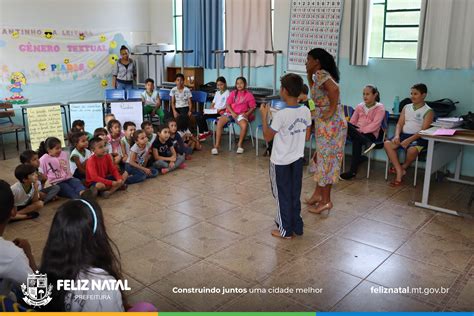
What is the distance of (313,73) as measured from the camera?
11.8 feet

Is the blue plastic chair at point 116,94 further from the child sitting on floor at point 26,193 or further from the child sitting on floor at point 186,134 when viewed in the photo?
the child sitting on floor at point 26,193

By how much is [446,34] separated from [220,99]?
→ 312 cm

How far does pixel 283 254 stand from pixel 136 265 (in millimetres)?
1028

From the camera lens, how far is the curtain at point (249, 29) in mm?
6723

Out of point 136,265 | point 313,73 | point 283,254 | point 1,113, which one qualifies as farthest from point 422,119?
point 1,113

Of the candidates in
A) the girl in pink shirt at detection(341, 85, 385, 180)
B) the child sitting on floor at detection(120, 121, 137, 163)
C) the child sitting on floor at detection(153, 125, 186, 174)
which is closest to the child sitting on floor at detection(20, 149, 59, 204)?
the child sitting on floor at detection(120, 121, 137, 163)

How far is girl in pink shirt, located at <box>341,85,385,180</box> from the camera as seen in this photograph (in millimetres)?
5188

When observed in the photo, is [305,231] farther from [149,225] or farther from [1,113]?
[1,113]

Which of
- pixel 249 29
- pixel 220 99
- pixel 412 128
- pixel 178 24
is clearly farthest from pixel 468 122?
pixel 178 24

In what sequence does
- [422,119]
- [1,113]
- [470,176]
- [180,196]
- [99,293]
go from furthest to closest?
[1,113], [470,176], [422,119], [180,196], [99,293]

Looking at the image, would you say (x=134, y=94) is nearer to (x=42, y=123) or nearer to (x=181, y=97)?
(x=181, y=97)

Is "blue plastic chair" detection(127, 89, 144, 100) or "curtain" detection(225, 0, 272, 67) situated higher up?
"curtain" detection(225, 0, 272, 67)

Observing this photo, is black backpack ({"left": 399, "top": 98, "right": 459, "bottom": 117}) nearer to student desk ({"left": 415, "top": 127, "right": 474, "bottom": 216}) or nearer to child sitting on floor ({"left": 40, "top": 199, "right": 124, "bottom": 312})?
student desk ({"left": 415, "top": 127, "right": 474, "bottom": 216})

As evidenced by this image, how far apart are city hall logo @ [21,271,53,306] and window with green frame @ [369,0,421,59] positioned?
4.99 metres
